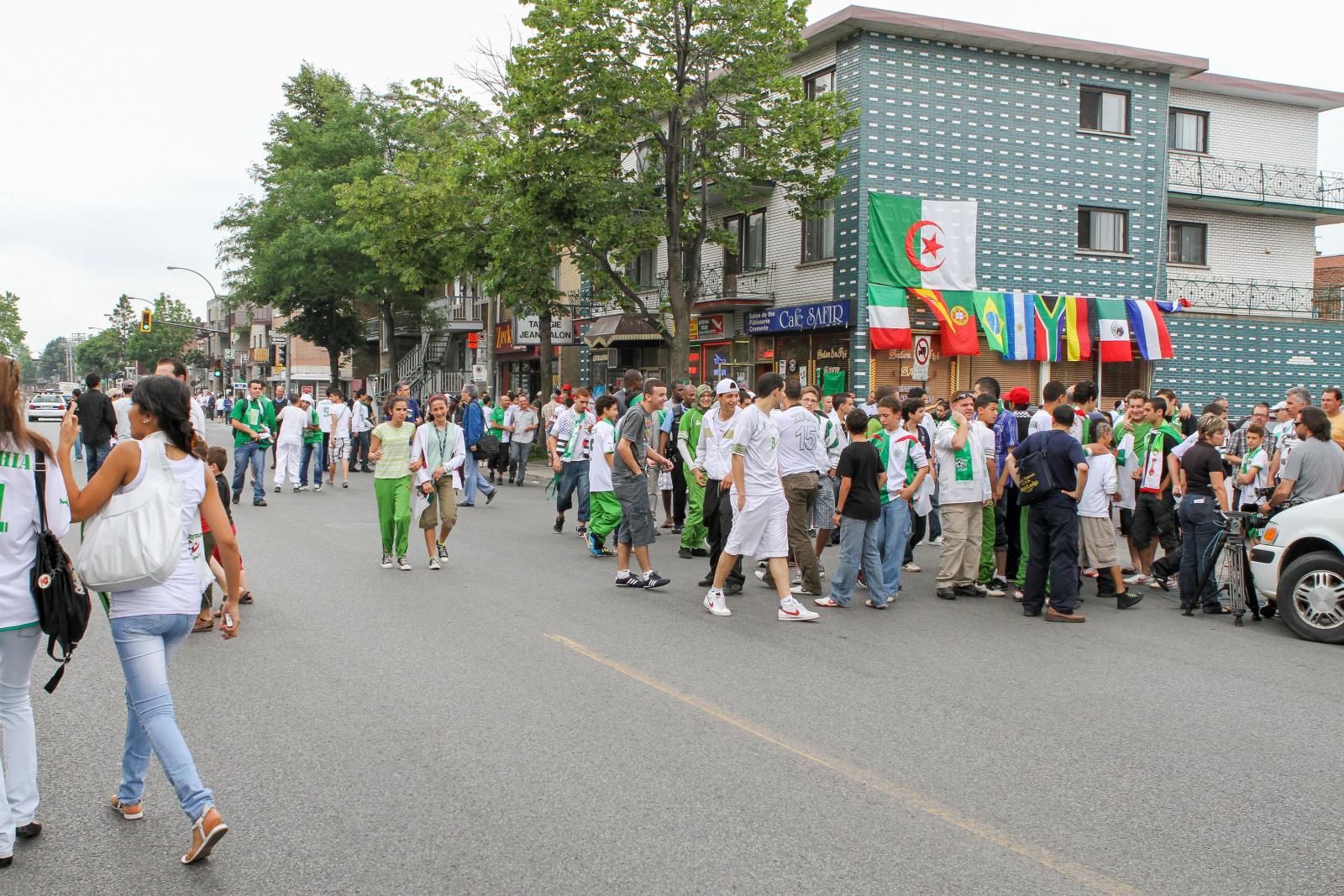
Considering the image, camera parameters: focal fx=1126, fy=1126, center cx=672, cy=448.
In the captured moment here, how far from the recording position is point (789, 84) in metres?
22.3

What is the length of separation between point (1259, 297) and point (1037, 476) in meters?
25.3

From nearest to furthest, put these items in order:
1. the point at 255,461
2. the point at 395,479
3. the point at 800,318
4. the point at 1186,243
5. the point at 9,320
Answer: the point at 395,479
the point at 255,461
the point at 800,318
the point at 1186,243
the point at 9,320

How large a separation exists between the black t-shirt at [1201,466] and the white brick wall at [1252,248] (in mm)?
21564

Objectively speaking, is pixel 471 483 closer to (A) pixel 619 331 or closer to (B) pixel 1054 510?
(B) pixel 1054 510

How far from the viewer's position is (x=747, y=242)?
96.2 feet

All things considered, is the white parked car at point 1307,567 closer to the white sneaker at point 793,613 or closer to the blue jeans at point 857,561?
the blue jeans at point 857,561

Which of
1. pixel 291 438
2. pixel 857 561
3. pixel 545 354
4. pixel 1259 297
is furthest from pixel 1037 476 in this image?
pixel 1259 297

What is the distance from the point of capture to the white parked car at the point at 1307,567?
845 cm

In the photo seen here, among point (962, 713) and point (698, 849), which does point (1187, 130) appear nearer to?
point (962, 713)

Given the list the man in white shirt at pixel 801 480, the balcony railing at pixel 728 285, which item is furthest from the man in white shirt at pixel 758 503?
the balcony railing at pixel 728 285

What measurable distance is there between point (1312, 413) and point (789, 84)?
14979 mm

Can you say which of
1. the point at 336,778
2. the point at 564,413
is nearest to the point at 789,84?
the point at 564,413

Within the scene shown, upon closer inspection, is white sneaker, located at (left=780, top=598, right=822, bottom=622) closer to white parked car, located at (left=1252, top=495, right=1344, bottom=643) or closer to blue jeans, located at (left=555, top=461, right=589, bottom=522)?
white parked car, located at (left=1252, top=495, right=1344, bottom=643)

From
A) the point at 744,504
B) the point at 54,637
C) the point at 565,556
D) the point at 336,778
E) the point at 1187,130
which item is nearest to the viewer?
the point at 54,637
